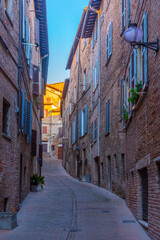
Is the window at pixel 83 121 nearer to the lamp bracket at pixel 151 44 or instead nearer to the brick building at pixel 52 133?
the lamp bracket at pixel 151 44

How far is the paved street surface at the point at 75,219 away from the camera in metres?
8.61

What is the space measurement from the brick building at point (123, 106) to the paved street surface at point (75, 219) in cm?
46

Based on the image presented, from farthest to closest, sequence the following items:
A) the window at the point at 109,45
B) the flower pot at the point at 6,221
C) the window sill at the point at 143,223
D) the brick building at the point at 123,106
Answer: the window at the point at 109,45 → the flower pot at the point at 6,221 → the window sill at the point at 143,223 → the brick building at the point at 123,106

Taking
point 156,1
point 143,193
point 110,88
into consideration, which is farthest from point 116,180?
A: point 156,1

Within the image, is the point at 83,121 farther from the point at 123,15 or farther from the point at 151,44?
the point at 151,44

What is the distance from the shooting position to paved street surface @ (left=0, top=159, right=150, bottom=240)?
8609 mm

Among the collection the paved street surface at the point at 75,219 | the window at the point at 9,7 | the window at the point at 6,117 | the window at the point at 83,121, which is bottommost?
the paved street surface at the point at 75,219

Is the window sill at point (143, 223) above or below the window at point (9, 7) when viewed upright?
below

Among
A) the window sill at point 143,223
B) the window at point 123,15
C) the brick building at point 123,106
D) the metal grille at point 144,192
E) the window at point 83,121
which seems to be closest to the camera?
the brick building at point 123,106

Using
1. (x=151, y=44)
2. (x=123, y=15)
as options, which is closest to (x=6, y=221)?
(x=151, y=44)

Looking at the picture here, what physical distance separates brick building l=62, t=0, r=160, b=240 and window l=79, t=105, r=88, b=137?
1.89ft

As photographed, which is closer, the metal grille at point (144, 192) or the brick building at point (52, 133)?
the metal grille at point (144, 192)

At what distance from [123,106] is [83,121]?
1383 centimetres

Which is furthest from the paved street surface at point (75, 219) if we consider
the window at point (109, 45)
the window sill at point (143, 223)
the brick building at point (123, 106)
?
the window at point (109, 45)
